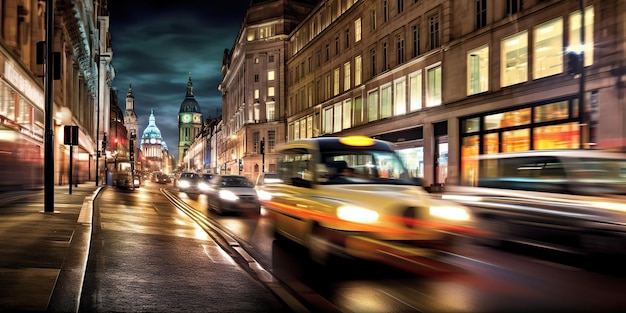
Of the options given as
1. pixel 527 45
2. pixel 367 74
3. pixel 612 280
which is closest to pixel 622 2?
pixel 527 45

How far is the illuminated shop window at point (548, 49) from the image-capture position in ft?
81.9

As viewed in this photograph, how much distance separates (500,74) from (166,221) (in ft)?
63.5

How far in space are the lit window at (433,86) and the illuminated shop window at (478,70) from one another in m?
2.93

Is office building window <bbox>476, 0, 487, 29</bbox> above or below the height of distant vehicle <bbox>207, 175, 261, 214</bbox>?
above

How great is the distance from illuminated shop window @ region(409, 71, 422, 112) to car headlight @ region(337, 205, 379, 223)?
28.9 m

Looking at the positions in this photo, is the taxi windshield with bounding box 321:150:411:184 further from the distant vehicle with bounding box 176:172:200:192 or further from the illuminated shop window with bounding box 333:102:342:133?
the illuminated shop window with bounding box 333:102:342:133

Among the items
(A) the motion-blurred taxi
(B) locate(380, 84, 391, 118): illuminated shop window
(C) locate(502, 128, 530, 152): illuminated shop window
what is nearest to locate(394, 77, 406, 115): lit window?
(B) locate(380, 84, 391, 118): illuminated shop window

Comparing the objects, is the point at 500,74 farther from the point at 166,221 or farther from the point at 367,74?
the point at 166,221

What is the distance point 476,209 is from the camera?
36.7 feet

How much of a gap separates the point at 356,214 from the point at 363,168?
1684mm

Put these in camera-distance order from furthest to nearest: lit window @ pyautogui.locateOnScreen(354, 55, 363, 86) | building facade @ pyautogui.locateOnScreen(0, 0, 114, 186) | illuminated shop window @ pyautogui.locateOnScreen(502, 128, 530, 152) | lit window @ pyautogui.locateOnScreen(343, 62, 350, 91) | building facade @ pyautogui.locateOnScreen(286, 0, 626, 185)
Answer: lit window @ pyautogui.locateOnScreen(343, 62, 350, 91) < lit window @ pyautogui.locateOnScreen(354, 55, 363, 86) < illuminated shop window @ pyautogui.locateOnScreen(502, 128, 530, 152) < building facade @ pyautogui.locateOnScreen(286, 0, 626, 185) < building facade @ pyautogui.locateOnScreen(0, 0, 114, 186)

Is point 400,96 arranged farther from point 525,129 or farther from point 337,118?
point 337,118

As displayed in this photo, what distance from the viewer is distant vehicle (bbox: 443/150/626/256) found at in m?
8.73

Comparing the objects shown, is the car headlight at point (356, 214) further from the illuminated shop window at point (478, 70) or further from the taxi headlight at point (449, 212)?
the illuminated shop window at point (478, 70)
